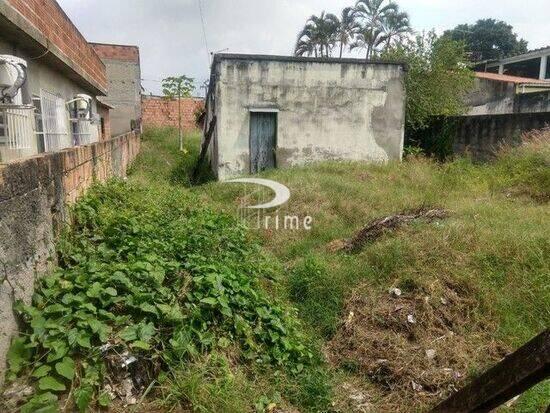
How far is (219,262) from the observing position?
341cm

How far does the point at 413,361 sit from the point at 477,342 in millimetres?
616

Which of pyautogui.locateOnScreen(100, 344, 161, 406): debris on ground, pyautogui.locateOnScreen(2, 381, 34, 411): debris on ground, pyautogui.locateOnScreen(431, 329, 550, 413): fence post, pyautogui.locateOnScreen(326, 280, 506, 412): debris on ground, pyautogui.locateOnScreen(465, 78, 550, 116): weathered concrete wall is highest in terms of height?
pyautogui.locateOnScreen(465, 78, 550, 116): weathered concrete wall

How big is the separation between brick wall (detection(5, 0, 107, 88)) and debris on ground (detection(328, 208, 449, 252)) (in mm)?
4695

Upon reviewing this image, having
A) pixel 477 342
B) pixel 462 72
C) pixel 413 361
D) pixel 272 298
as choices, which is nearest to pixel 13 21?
pixel 272 298

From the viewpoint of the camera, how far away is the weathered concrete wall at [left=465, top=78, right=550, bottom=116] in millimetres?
14383

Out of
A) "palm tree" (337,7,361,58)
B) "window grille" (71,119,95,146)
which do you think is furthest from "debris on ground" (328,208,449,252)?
"palm tree" (337,7,361,58)

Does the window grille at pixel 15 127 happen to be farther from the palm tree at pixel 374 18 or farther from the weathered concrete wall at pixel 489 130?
the palm tree at pixel 374 18

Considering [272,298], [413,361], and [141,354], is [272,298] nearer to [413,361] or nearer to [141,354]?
[413,361]

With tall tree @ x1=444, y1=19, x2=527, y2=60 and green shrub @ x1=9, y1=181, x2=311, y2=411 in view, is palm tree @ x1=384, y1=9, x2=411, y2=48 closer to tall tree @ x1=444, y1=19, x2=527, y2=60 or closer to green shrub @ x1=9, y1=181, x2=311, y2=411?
tall tree @ x1=444, y1=19, x2=527, y2=60

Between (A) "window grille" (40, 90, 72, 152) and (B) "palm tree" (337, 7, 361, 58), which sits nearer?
(A) "window grille" (40, 90, 72, 152)

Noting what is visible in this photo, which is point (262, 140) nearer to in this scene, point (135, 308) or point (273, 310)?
point (273, 310)

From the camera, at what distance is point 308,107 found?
31.5 ft

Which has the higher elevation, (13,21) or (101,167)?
(13,21)

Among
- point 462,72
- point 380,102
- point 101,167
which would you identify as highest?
point 462,72
